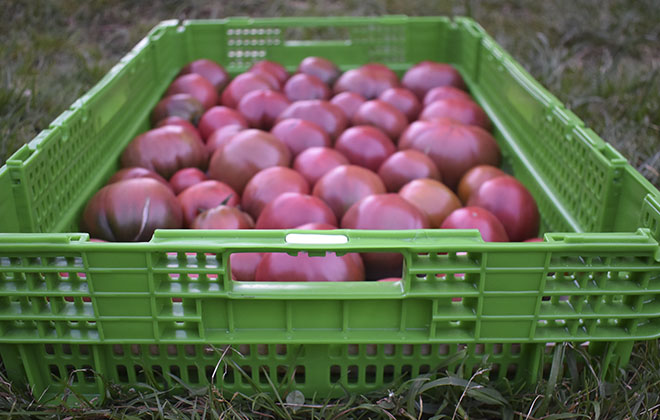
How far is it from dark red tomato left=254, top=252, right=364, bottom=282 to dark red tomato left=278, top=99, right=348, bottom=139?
940 mm

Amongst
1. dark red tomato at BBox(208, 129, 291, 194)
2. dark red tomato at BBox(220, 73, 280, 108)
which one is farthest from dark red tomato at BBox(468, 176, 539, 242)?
dark red tomato at BBox(220, 73, 280, 108)

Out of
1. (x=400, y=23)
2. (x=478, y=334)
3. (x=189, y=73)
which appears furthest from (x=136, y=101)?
(x=478, y=334)

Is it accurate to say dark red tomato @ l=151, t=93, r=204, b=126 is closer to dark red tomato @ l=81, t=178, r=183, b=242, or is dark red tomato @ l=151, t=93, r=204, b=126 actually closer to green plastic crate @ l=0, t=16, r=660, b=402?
dark red tomato @ l=81, t=178, r=183, b=242

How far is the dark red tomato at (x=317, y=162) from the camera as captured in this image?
6.20 feet

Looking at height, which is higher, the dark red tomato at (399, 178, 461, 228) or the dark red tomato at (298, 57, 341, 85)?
the dark red tomato at (298, 57, 341, 85)

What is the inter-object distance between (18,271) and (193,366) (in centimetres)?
41

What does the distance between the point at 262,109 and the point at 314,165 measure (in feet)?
1.78

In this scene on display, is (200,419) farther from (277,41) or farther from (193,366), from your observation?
(277,41)

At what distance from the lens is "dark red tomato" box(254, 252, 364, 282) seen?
1316 millimetres

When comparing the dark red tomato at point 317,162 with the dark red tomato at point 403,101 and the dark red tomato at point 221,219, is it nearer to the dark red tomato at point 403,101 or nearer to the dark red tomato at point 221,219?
the dark red tomato at point 221,219

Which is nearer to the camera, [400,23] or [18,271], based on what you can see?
[18,271]

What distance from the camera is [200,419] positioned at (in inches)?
45.4

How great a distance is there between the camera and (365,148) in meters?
2.03

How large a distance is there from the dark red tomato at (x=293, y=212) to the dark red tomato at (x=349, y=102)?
2.78ft
